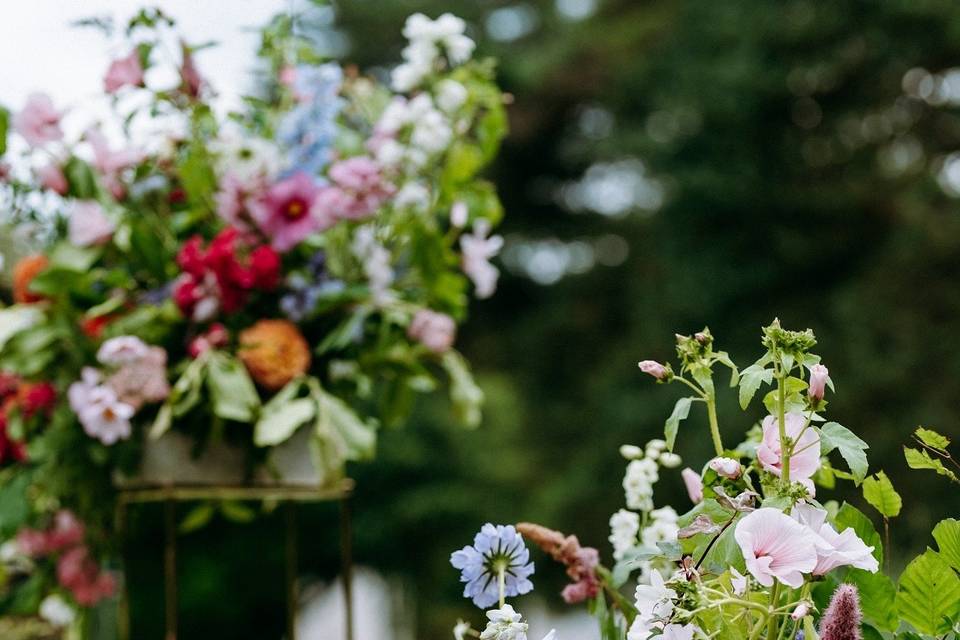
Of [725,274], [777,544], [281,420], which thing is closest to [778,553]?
[777,544]

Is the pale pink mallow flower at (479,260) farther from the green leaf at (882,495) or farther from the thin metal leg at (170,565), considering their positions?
the green leaf at (882,495)

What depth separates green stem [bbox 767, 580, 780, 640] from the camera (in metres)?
0.41

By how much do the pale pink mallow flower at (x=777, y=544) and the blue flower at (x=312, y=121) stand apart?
790mm

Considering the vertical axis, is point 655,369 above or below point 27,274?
below

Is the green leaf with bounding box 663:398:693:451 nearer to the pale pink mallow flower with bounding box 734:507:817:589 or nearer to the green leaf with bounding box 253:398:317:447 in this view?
the pale pink mallow flower with bounding box 734:507:817:589

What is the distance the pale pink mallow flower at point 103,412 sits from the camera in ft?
3.24

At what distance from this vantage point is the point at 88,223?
3.49 ft

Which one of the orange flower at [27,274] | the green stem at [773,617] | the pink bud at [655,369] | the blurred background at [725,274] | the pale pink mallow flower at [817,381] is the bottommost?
the green stem at [773,617]

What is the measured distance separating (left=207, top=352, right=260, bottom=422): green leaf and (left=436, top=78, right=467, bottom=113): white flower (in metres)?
0.35

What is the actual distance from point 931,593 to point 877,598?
22 millimetres

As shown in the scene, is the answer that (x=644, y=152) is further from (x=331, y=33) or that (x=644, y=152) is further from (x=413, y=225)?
(x=413, y=225)

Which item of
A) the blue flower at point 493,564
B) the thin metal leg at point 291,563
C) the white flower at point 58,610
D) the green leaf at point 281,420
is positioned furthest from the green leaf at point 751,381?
the white flower at point 58,610

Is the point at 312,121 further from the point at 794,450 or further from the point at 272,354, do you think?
the point at 794,450

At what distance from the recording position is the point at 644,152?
20.7 feet
